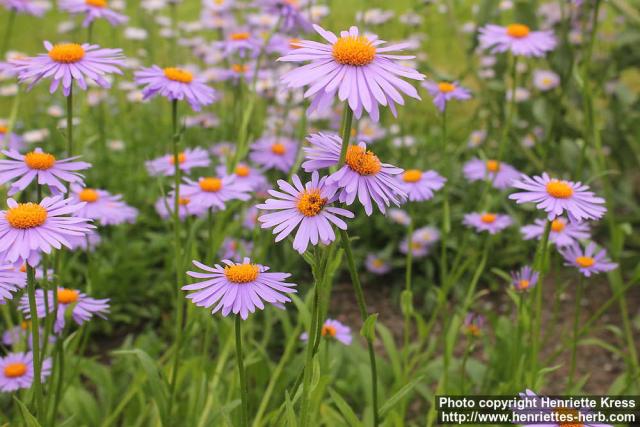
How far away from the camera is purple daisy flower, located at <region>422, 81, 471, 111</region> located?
7.13 feet

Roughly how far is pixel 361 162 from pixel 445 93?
3.64 feet

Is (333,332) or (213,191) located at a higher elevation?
(213,191)

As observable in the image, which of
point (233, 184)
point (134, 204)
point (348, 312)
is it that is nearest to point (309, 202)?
point (233, 184)

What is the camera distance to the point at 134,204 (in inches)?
134

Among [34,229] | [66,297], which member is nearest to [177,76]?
[66,297]

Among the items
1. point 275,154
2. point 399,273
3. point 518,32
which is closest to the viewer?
point 518,32

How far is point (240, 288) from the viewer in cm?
126

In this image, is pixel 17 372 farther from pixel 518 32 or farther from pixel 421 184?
pixel 518 32

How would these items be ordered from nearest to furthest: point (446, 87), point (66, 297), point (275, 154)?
point (66, 297), point (446, 87), point (275, 154)

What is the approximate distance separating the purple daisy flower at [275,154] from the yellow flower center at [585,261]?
1156mm

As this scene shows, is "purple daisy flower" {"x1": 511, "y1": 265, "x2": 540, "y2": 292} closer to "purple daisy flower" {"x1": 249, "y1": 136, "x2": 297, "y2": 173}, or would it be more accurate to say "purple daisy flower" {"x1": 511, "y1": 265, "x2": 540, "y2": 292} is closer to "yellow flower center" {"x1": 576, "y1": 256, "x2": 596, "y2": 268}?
"yellow flower center" {"x1": 576, "y1": 256, "x2": 596, "y2": 268}

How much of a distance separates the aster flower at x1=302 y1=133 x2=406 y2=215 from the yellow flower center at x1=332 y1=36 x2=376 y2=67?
14 centimetres

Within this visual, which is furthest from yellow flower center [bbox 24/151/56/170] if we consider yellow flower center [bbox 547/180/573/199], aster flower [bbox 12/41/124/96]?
yellow flower center [bbox 547/180/573/199]

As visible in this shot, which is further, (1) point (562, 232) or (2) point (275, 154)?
(2) point (275, 154)
